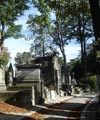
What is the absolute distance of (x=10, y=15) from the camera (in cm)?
4325

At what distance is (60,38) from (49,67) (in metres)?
12.3

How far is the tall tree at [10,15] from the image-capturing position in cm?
4012

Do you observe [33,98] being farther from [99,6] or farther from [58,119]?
[99,6]

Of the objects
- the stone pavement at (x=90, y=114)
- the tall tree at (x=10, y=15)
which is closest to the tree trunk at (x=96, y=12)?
the stone pavement at (x=90, y=114)

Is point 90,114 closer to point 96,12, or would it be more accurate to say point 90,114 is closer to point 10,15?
point 96,12

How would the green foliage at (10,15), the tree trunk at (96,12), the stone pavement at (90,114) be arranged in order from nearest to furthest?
1. the tree trunk at (96,12)
2. the stone pavement at (90,114)
3. the green foliage at (10,15)

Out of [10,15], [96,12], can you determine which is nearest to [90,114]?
[96,12]

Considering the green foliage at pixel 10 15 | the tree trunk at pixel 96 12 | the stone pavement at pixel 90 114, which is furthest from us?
the green foliage at pixel 10 15

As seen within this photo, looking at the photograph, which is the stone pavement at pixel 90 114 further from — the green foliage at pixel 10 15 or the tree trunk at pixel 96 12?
the green foliage at pixel 10 15

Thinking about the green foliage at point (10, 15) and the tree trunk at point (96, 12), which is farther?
the green foliage at point (10, 15)

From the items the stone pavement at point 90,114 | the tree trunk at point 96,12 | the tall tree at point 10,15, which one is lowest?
the stone pavement at point 90,114

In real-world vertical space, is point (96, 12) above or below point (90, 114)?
above

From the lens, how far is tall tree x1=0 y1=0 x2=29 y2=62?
40125 millimetres

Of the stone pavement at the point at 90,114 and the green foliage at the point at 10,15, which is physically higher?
the green foliage at the point at 10,15
